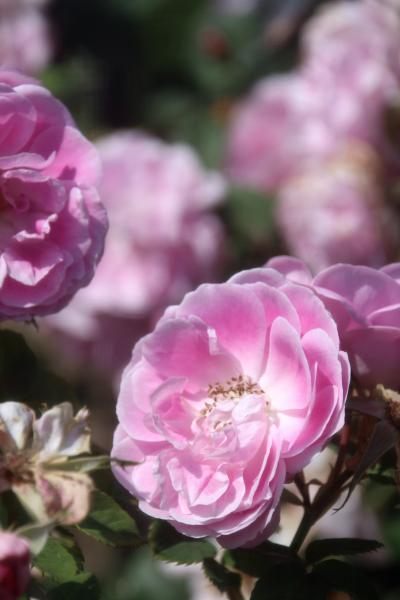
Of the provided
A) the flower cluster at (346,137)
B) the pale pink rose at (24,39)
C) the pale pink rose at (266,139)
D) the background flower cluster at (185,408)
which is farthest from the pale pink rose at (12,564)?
the pale pink rose at (24,39)

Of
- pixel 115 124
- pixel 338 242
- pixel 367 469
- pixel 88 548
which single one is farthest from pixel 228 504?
pixel 115 124

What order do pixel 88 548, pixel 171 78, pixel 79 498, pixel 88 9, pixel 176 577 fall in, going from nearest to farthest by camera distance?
1. pixel 79 498
2. pixel 176 577
3. pixel 88 548
4. pixel 171 78
5. pixel 88 9

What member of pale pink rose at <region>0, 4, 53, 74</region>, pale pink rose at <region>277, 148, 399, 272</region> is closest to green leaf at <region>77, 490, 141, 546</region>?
pale pink rose at <region>277, 148, 399, 272</region>

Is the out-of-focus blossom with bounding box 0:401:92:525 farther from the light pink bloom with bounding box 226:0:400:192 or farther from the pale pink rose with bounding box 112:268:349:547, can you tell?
the light pink bloom with bounding box 226:0:400:192

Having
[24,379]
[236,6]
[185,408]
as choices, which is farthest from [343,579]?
[236,6]

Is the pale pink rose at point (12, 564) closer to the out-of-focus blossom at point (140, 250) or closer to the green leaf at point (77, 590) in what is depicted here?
the green leaf at point (77, 590)

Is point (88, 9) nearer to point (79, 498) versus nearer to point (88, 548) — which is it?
point (88, 548)
